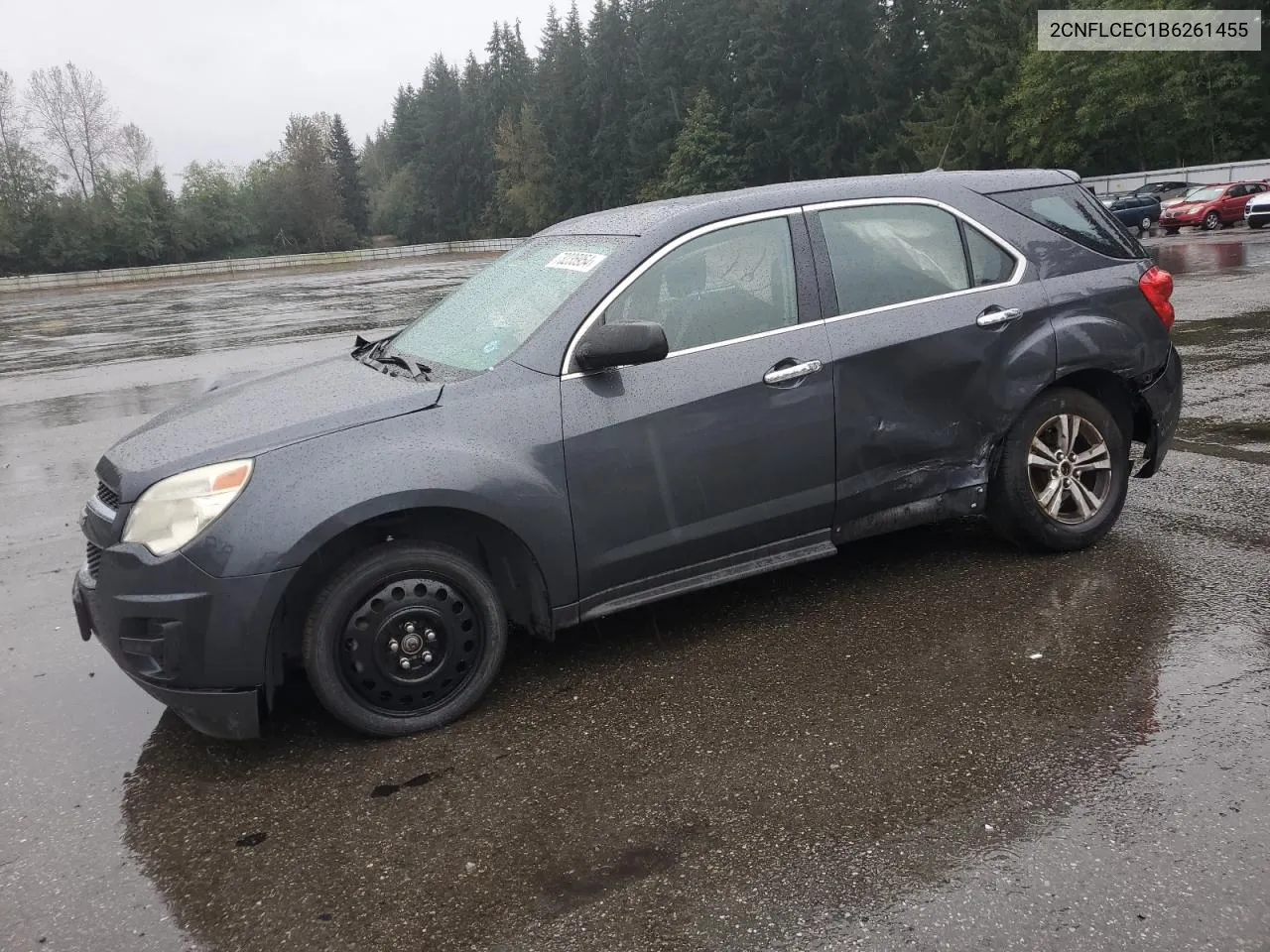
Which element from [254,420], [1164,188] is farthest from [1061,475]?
[1164,188]

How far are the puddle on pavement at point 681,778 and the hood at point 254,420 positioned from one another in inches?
40.8

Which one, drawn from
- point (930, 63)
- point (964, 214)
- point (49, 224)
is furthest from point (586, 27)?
point (964, 214)

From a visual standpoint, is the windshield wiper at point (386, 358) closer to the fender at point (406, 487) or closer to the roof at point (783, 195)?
the fender at point (406, 487)

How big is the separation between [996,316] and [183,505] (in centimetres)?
337

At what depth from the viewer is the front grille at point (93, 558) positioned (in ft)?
12.3

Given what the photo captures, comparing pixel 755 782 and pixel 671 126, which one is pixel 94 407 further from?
pixel 671 126

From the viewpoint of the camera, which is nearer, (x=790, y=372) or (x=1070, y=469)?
(x=790, y=372)

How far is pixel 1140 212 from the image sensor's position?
34594 mm

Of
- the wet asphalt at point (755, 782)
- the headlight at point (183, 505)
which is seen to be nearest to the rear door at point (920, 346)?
the wet asphalt at point (755, 782)

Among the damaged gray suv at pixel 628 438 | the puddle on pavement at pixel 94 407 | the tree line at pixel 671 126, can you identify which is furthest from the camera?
the tree line at pixel 671 126

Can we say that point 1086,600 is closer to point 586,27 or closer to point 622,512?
point 622,512

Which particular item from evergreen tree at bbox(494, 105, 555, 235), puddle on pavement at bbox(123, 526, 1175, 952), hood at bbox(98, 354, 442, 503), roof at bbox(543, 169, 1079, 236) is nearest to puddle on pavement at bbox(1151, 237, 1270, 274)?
roof at bbox(543, 169, 1079, 236)

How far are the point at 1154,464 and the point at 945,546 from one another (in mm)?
1079

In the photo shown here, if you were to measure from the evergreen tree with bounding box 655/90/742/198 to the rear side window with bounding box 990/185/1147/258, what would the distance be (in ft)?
238
